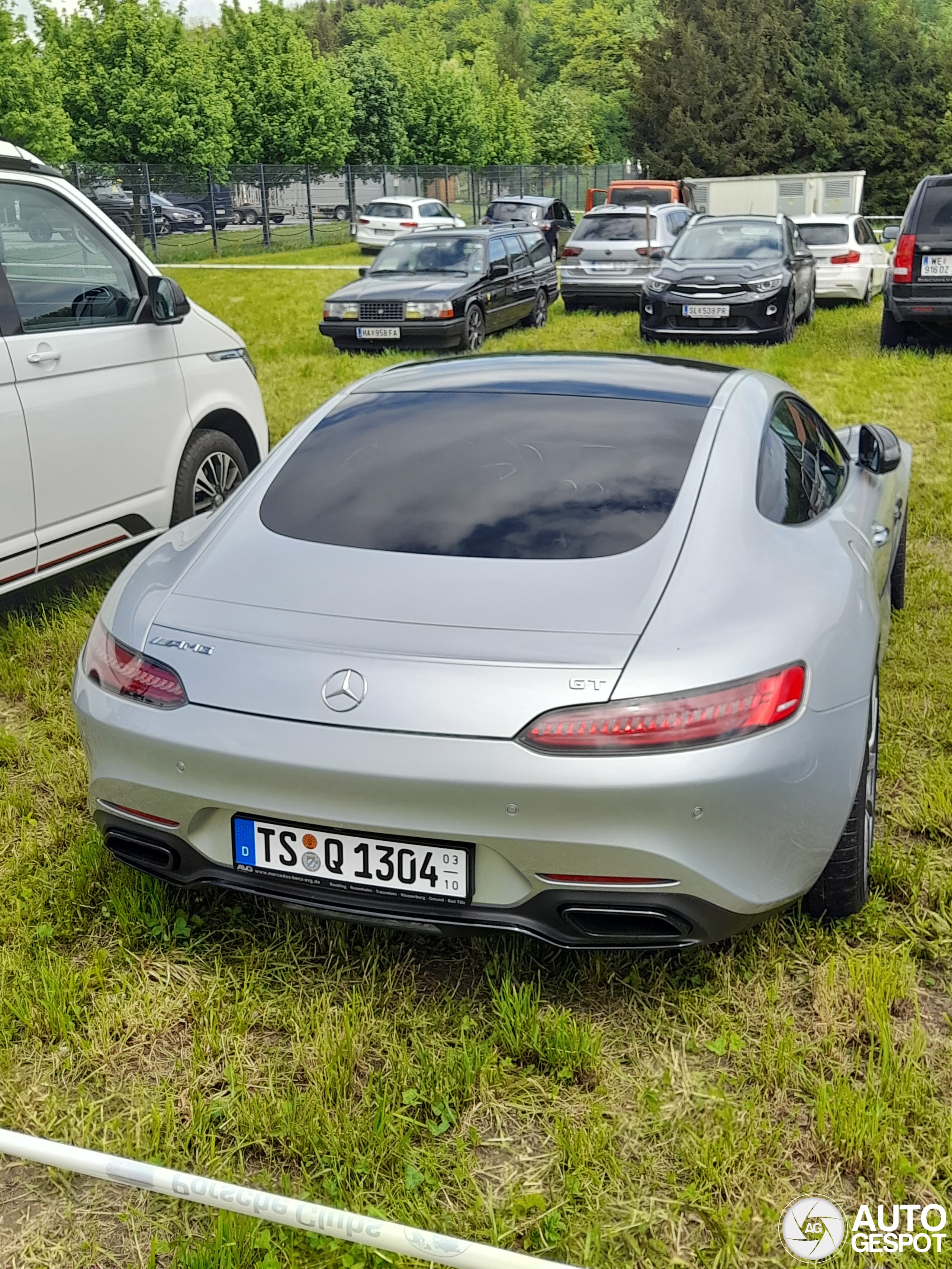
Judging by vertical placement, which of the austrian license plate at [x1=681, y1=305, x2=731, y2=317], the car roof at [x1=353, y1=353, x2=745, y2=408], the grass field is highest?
the car roof at [x1=353, y1=353, x2=745, y2=408]

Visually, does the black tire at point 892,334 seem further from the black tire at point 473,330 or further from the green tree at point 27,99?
the green tree at point 27,99

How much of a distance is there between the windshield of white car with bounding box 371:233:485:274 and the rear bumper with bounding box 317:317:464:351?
3.77 ft

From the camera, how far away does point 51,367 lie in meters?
5.11

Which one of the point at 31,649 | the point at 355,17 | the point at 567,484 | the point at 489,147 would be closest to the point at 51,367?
the point at 31,649

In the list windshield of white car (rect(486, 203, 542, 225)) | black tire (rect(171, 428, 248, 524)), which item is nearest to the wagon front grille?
black tire (rect(171, 428, 248, 524))

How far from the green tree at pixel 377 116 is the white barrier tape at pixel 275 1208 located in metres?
51.6

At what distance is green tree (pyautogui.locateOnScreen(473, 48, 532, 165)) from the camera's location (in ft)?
180

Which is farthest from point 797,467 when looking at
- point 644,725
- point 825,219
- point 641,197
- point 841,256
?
point 641,197

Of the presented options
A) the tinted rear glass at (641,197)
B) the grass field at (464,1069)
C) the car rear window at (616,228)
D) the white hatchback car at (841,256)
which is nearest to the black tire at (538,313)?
the car rear window at (616,228)

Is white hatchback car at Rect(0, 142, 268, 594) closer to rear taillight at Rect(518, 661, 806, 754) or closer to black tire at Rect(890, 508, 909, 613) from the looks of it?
black tire at Rect(890, 508, 909, 613)

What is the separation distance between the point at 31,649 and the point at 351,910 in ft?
9.88

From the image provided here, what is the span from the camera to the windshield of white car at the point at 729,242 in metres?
14.7

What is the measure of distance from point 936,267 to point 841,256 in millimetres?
6068

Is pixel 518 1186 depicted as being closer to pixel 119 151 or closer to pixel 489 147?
pixel 119 151
